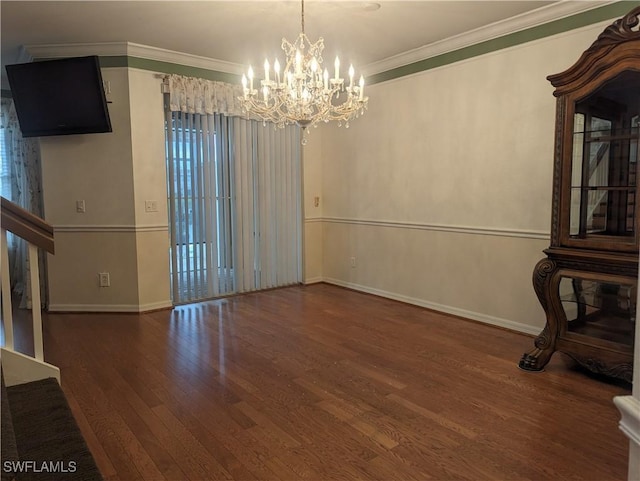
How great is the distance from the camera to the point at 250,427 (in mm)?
2383

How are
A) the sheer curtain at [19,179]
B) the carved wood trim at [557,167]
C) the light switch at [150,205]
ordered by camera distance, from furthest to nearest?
the sheer curtain at [19,179] < the light switch at [150,205] < the carved wood trim at [557,167]

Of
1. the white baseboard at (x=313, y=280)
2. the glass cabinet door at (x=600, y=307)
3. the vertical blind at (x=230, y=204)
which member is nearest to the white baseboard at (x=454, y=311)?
the white baseboard at (x=313, y=280)

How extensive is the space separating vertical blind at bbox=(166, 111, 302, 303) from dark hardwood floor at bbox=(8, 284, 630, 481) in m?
1.00

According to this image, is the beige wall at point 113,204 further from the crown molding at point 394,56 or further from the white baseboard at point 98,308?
A: the crown molding at point 394,56

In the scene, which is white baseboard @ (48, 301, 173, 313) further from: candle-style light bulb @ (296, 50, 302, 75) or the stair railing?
candle-style light bulb @ (296, 50, 302, 75)

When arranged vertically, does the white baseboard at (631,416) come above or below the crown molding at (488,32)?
below

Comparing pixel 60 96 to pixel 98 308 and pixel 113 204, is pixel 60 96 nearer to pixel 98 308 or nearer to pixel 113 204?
pixel 113 204

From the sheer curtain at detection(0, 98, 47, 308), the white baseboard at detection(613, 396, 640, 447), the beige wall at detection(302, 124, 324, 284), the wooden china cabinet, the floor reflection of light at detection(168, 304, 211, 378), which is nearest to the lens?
the white baseboard at detection(613, 396, 640, 447)

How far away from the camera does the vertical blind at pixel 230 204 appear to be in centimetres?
484

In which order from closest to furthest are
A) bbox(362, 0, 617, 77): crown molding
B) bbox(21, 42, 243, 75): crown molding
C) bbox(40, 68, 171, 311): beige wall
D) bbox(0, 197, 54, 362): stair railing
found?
bbox(0, 197, 54, 362): stair railing, bbox(362, 0, 617, 77): crown molding, bbox(21, 42, 243, 75): crown molding, bbox(40, 68, 171, 311): beige wall

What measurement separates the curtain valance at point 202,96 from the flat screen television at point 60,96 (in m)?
0.68

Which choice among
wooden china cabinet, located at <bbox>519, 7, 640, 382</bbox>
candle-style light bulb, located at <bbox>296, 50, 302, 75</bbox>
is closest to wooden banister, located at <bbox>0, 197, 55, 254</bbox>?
candle-style light bulb, located at <bbox>296, 50, 302, 75</bbox>

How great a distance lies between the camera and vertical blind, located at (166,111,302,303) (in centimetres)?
484

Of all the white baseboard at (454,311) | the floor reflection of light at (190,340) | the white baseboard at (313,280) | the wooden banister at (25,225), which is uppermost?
the wooden banister at (25,225)
